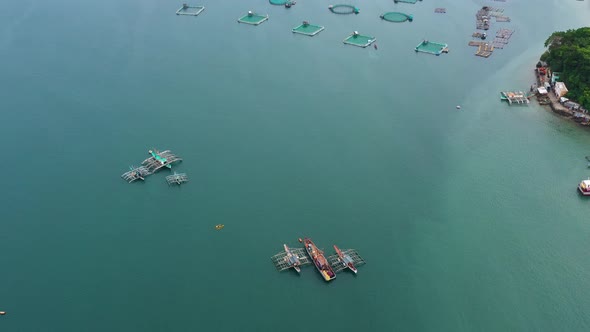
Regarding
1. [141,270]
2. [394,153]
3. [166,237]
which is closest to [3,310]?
[141,270]

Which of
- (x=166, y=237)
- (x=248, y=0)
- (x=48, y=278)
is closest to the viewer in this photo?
(x=48, y=278)

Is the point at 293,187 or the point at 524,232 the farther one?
A: the point at 293,187

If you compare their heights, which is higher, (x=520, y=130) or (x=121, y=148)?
(x=520, y=130)

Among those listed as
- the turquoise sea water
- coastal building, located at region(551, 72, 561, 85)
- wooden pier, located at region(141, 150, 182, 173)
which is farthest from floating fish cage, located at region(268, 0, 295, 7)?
wooden pier, located at region(141, 150, 182, 173)

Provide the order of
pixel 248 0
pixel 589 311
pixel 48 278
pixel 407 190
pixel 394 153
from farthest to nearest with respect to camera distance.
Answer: pixel 248 0 < pixel 394 153 < pixel 407 190 < pixel 48 278 < pixel 589 311

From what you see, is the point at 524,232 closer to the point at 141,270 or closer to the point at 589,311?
the point at 589,311

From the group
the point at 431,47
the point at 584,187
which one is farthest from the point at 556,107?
the point at 431,47
